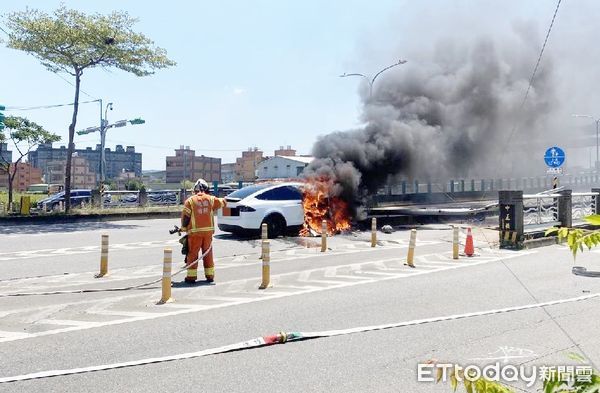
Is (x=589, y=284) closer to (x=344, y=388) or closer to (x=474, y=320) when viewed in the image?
(x=474, y=320)

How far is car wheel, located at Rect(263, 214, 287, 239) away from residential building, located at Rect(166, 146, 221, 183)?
95025 millimetres

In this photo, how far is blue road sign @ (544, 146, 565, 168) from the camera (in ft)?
54.4

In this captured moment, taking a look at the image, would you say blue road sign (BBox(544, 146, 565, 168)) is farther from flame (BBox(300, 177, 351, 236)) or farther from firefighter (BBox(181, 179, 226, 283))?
firefighter (BBox(181, 179, 226, 283))

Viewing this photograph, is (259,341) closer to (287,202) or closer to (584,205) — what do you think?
(287,202)

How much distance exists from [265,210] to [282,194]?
2.56 feet

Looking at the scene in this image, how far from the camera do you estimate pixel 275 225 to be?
14.1 m

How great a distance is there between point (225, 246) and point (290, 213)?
224cm

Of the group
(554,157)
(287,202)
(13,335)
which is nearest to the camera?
(13,335)

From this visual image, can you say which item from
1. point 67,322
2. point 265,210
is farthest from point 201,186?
point 265,210

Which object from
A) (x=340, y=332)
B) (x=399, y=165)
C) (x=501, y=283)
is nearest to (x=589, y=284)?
(x=501, y=283)

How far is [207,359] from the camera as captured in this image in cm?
476

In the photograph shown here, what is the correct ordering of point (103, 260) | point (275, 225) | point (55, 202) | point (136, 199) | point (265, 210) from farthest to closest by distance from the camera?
point (136, 199)
point (55, 202)
point (275, 225)
point (265, 210)
point (103, 260)

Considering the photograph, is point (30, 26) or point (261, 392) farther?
point (30, 26)

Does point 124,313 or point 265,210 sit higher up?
point 265,210
